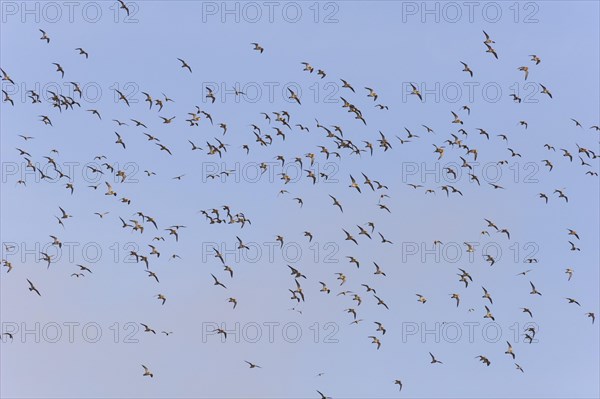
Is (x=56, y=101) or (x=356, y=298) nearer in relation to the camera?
(x=56, y=101)

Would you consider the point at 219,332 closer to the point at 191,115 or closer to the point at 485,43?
the point at 191,115

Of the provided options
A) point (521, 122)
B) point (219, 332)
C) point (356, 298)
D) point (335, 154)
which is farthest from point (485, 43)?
point (219, 332)

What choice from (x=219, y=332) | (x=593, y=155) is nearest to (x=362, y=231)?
(x=219, y=332)

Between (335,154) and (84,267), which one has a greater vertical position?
(335,154)

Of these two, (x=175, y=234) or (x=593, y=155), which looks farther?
(x=593, y=155)

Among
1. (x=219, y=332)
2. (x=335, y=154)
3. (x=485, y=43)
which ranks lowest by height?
(x=219, y=332)

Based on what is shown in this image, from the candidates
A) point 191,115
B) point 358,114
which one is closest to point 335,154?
point 358,114

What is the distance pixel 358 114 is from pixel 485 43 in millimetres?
10920

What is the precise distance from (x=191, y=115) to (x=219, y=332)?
55.8 feet

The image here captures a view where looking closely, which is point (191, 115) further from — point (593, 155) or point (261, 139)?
point (593, 155)

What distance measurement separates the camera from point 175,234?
99188 millimetres

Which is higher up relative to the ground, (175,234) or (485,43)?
(485,43)

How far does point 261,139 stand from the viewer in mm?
100375

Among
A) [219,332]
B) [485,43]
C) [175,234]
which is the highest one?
[485,43]
